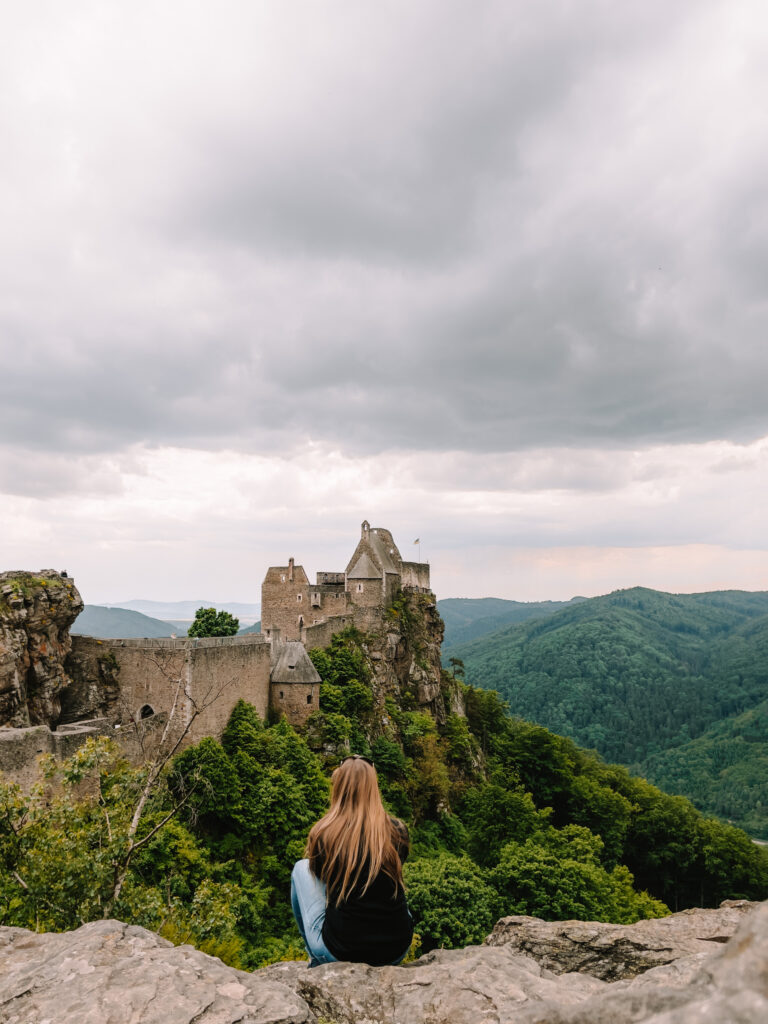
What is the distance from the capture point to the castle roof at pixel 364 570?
46.9 meters

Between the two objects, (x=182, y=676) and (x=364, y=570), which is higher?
(x=364, y=570)

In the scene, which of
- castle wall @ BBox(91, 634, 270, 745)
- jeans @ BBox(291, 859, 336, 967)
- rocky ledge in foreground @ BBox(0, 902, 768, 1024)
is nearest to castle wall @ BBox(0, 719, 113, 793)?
castle wall @ BBox(91, 634, 270, 745)

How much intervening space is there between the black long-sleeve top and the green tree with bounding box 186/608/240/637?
47.0 metres

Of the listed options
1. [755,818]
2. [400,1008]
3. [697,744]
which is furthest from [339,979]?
[697,744]

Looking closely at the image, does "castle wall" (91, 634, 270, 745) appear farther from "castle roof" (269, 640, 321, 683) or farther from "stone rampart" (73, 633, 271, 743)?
"castle roof" (269, 640, 321, 683)

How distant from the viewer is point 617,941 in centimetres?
697

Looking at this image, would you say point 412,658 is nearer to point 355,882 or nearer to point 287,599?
point 287,599

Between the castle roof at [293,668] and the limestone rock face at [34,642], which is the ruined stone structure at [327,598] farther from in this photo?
the limestone rock face at [34,642]

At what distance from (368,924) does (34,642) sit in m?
23.5

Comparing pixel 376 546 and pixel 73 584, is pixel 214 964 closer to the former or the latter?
pixel 73 584

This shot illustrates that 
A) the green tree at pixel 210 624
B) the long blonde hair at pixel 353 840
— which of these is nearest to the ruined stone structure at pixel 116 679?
the long blonde hair at pixel 353 840

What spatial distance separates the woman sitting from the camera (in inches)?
222

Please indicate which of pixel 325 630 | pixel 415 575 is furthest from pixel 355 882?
pixel 415 575

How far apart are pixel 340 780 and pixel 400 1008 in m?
1.91
